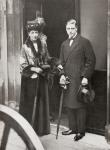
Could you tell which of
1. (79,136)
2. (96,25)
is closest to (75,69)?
(96,25)

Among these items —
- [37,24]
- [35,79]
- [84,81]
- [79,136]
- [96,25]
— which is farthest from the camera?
[35,79]

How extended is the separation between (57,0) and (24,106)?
3.19 ft

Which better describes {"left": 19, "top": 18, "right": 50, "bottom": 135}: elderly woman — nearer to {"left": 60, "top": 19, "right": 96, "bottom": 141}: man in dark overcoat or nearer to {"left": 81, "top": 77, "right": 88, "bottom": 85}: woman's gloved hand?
{"left": 60, "top": 19, "right": 96, "bottom": 141}: man in dark overcoat

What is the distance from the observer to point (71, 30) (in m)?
2.90

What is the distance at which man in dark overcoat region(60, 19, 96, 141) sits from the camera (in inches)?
113

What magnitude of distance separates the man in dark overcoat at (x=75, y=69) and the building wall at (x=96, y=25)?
0.06 m

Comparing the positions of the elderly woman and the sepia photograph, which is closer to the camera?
the sepia photograph

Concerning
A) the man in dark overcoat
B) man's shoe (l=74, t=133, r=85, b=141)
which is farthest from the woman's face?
man's shoe (l=74, t=133, r=85, b=141)

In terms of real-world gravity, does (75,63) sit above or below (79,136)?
above

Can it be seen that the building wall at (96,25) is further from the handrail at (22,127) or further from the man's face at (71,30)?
the handrail at (22,127)

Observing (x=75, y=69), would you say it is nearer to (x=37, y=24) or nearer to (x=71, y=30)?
(x=71, y=30)

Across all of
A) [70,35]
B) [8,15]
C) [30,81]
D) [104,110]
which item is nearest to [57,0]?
[70,35]

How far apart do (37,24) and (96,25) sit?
588 millimetres

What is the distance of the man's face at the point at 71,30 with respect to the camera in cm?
288
